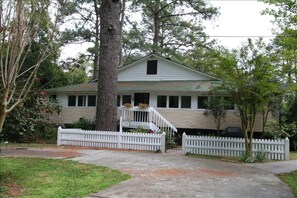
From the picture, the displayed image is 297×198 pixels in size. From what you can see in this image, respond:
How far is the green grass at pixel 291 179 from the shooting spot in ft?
25.5

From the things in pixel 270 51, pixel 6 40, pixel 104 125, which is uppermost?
pixel 270 51

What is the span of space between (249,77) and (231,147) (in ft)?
10.9

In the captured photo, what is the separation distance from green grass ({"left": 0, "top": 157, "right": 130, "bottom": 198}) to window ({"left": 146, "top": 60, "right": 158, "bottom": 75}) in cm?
1491

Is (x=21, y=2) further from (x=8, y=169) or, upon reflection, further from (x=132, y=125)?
(x=132, y=125)

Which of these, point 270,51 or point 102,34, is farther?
point 102,34

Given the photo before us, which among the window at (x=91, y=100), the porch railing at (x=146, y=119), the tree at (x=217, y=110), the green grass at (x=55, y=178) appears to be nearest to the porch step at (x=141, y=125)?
the porch railing at (x=146, y=119)

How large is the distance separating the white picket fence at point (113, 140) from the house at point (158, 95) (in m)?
4.10

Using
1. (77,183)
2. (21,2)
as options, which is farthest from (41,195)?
(21,2)

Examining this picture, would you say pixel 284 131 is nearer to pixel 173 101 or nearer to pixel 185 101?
pixel 185 101

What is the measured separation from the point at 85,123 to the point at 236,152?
12078 mm

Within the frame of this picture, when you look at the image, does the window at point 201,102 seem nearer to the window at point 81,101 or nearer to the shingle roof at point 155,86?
the shingle roof at point 155,86

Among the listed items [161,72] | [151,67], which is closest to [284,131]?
[161,72]

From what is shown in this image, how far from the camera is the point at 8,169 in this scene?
887 centimetres

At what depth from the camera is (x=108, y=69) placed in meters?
16.9
